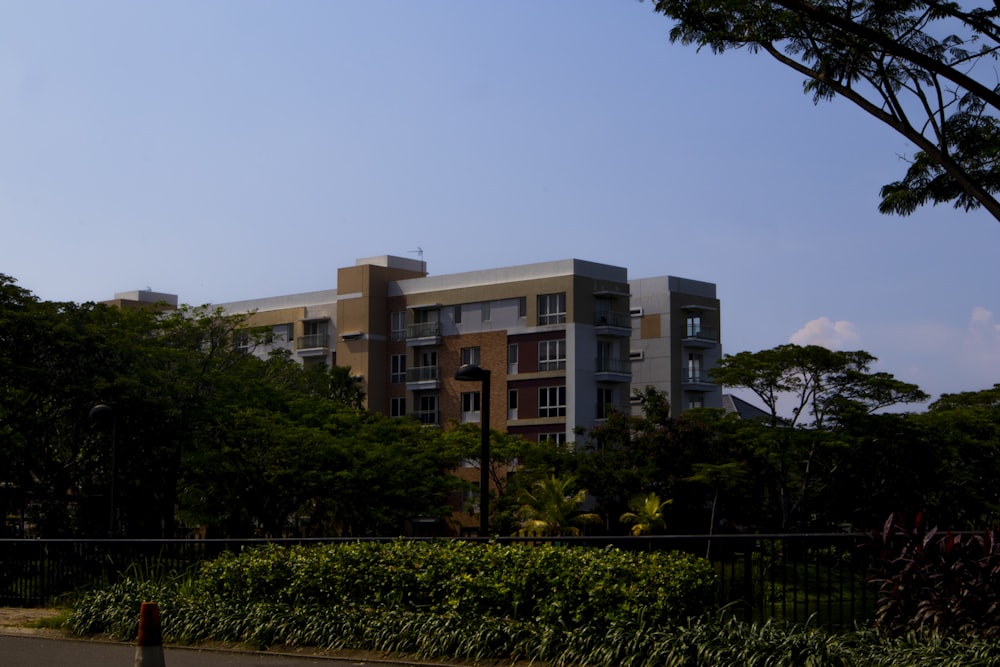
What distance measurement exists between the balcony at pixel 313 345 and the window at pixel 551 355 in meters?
16.2

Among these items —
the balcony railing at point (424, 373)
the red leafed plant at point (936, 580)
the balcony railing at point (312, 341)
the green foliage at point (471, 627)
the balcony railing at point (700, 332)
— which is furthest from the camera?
the balcony railing at point (312, 341)

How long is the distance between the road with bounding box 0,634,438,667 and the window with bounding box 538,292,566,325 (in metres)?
58.5

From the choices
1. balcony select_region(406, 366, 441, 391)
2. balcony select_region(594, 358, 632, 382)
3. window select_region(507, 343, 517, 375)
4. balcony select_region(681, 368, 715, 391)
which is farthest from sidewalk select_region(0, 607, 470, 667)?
balcony select_region(681, 368, 715, 391)

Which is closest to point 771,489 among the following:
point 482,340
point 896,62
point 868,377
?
point 868,377

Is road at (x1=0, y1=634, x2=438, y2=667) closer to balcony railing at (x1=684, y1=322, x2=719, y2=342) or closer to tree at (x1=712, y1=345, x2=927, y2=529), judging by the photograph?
tree at (x1=712, y1=345, x2=927, y2=529)

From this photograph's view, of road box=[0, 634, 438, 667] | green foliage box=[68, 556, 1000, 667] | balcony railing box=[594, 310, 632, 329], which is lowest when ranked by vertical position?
road box=[0, 634, 438, 667]

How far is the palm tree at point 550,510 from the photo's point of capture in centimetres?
5472

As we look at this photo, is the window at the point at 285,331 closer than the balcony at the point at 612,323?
No

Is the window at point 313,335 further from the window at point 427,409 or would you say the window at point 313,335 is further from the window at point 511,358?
the window at point 511,358

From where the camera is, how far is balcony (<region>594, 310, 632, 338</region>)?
2883 inches

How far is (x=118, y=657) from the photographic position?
44.2ft

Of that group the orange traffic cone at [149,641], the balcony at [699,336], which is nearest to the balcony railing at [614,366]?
the balcony at [699,336]

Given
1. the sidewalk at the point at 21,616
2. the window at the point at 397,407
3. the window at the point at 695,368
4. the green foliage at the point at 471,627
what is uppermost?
the window at the point at 695,368

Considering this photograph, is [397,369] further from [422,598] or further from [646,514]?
[422,598]
